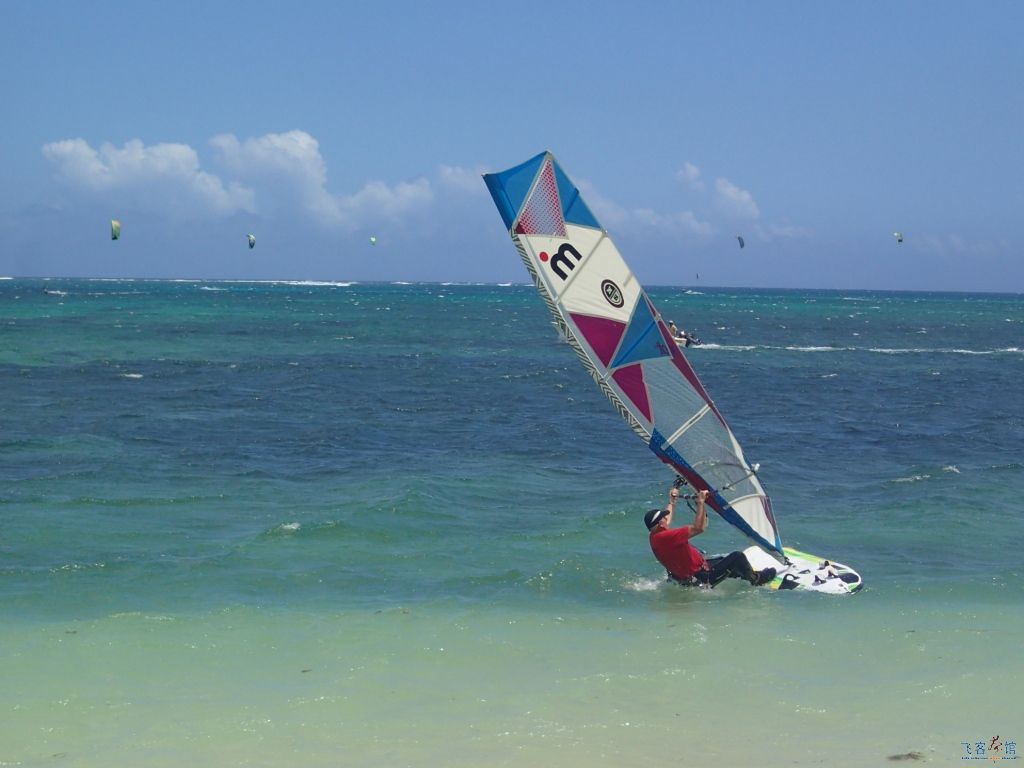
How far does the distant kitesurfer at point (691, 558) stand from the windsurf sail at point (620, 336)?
2.02ft

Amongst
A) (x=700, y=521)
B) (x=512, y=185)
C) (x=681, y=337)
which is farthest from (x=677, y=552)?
(x=681, y=337)

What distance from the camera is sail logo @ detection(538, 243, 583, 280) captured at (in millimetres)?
10039

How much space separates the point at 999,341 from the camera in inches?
2115

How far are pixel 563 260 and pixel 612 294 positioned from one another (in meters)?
0.58

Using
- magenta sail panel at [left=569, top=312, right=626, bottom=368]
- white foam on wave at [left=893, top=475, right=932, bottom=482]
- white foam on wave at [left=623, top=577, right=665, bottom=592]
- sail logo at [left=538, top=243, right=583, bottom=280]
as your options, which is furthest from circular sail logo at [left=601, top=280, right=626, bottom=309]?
white foam on wave at [left=893, top=475, right=932, bottom=482]

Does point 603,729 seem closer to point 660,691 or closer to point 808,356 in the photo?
point 660,691

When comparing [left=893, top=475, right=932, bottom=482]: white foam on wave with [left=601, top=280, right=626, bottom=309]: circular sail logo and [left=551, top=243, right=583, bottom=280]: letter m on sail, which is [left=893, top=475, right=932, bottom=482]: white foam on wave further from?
[left=551, top=243, right=583, bottom=280]: letter m on sail

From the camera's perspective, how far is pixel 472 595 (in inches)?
395

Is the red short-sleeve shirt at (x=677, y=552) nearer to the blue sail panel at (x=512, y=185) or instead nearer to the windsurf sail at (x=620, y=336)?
the windsurf sail at (x=620, y=336)

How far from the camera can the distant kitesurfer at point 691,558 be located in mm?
10062

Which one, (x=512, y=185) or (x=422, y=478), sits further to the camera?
(x=422, y=478)

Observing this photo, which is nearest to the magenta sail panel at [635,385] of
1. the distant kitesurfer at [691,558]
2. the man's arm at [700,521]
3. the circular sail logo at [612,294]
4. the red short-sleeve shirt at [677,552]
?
the circular sail logo at [612,294]

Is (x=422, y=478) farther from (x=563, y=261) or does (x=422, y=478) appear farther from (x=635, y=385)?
(x=563, y=261)

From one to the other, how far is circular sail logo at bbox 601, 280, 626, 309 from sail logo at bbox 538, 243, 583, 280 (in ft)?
1.15
